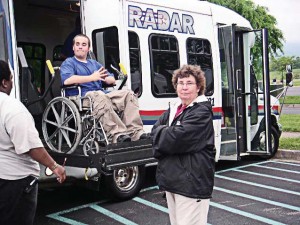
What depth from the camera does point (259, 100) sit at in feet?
27.2

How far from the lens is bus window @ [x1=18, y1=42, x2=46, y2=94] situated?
24.7ft

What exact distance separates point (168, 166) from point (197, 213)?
41 cm

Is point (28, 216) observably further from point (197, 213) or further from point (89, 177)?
point (89, 177)

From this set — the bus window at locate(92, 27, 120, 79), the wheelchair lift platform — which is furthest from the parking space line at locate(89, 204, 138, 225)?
the bus window at locate(92, 27, 120, 79)

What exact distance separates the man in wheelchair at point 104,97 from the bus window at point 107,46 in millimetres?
555

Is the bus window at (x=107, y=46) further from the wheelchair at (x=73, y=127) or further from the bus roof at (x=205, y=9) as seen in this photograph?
the wheelchair at (x=73, y=127)

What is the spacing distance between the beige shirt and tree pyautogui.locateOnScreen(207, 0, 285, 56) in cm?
1651

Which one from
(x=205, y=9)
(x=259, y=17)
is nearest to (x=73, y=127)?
(x=205, y=9)

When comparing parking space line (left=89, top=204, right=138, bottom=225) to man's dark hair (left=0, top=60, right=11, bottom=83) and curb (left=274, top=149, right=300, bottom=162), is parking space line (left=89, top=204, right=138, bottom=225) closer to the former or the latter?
man's dark hair (left=0, top=60, right=11, bottom=83)

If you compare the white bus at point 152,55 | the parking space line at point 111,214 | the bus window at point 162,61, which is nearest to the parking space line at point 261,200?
the white bus at point 152,55

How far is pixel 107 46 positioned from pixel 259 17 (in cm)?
1440

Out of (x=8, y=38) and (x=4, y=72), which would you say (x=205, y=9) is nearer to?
(x=8, y=38)

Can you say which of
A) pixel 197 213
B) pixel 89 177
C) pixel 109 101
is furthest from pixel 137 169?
pixel 197 213

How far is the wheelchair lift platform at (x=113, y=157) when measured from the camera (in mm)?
4812
